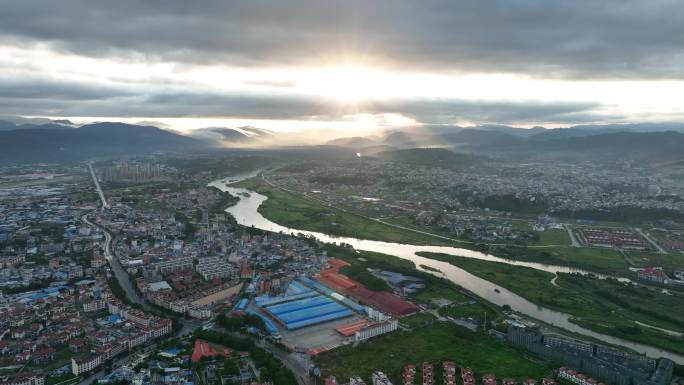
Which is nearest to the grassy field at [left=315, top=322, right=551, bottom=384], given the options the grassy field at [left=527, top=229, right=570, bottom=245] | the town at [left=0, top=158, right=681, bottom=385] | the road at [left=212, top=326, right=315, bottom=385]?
the town at [left=0, top=158, right=681, bottom=385]

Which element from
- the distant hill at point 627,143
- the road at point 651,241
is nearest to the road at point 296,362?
the road at point 651,241

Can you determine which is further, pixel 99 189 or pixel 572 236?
pixel 99 189

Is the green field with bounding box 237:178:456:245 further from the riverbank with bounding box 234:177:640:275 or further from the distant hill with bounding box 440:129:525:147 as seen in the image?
the distant hill with bounding box 440:129:525:147

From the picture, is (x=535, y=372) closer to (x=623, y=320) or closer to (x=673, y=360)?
(x=673, y=360)

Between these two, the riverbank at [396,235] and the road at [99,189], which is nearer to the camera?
the riverbank at [396,235]

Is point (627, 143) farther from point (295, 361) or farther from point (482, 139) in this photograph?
point (295, 361)

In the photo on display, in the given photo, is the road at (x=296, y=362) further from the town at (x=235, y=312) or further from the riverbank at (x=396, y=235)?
the riverbank at (x=396, y=235)

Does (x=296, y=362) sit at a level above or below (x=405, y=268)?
above

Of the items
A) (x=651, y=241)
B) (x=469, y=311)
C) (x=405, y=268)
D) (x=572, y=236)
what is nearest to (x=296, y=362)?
(x=469, y=311)
